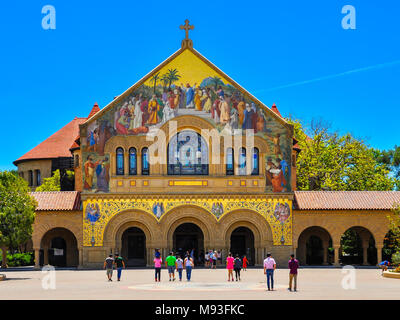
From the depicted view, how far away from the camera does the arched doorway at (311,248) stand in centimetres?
5747

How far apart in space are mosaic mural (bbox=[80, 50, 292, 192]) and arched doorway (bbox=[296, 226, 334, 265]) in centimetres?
598

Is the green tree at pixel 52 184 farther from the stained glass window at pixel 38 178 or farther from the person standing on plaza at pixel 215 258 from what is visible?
the person standing on plaza at pixel 215 258

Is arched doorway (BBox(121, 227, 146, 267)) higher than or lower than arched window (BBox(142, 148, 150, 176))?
lower

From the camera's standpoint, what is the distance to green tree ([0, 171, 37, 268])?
146 feet

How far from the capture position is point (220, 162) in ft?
176

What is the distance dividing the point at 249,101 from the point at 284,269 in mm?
12414

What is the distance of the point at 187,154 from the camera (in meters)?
53.8

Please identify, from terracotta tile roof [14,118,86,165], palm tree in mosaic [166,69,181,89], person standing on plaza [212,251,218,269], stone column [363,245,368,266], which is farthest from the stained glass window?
stone column [363,245,368,266]

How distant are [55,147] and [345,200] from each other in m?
35.6

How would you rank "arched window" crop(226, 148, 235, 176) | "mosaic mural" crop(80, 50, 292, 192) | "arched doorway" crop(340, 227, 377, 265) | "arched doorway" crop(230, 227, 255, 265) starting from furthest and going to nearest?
"arched doorway" crop(340, 227, 377, 265) < "arched doorway" crop(230, 227, 255, 265) < "arched window" crop(226, 148, 235, 176) < "mosaic mural" crop(80, 50, 292, 192)

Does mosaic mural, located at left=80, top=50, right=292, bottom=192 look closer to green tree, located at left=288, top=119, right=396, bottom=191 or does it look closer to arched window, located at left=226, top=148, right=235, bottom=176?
arched window, located at left=226, top=148, right=235, bottom=176

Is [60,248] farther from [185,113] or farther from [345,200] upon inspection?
[345,200]
